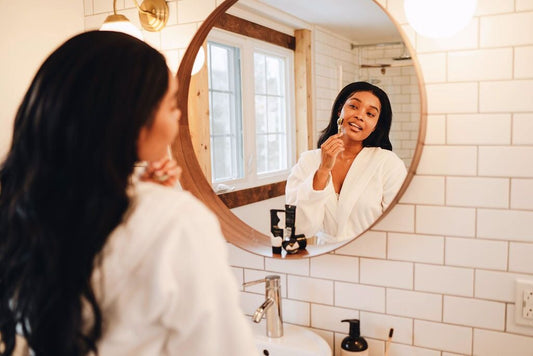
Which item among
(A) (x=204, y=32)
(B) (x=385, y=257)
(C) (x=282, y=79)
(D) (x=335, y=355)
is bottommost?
(D) (x=335, y=355)

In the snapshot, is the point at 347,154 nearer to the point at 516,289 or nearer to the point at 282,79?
the point at 282,79

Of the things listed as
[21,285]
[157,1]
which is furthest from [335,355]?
[157,1]

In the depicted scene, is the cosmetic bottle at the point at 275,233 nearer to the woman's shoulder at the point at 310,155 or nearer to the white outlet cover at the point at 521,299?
the woman's shoulder at the point at 310,155

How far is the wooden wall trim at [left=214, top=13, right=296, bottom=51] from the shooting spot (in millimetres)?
1401

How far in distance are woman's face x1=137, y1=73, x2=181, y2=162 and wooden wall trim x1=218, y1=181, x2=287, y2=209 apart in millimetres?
724

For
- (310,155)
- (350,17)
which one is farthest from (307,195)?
(350,17)

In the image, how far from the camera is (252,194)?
1457 millimetres

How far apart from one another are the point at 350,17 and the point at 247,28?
1.08 ft

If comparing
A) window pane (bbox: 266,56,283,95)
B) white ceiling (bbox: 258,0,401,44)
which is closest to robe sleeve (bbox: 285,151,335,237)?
window pane (bbox: 266,56,283,95)

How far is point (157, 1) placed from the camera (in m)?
1.44

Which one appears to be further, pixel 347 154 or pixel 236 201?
pixel 236 201

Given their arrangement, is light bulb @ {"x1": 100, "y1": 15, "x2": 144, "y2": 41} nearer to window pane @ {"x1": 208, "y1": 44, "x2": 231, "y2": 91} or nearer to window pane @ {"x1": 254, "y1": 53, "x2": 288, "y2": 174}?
window pane @ {"x1": 208, "y1": 44, "x2": 231, "y2": 91}

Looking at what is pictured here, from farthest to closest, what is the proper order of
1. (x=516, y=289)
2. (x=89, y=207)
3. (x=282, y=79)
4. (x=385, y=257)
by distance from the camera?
1. (x=282, y=79)
2. (x=385, y=257)
3. (x=516, y=289)
4. (x=89, y=207)

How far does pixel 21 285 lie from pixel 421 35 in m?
0.95
